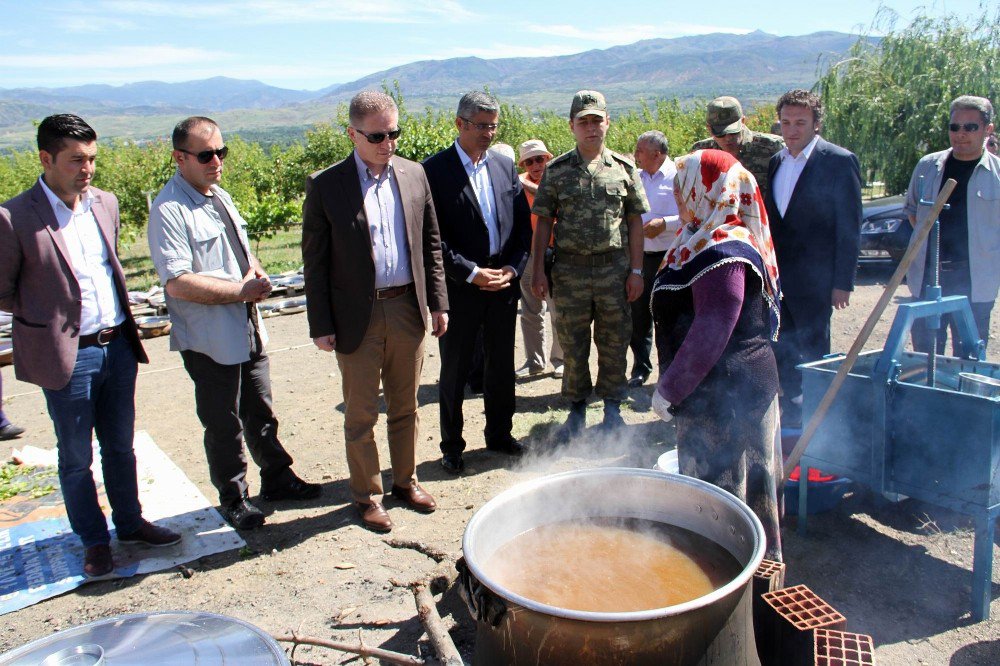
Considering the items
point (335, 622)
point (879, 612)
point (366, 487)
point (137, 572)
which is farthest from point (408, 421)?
point (879, 612)

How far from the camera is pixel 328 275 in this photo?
383 cm

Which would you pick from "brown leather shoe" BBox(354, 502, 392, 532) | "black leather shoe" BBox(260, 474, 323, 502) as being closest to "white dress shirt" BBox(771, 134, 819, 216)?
"brown leather shoe" BBox(354, 502, 392, 532)

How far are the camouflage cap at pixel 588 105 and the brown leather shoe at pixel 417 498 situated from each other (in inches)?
103

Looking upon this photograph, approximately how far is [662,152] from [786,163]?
1.43m

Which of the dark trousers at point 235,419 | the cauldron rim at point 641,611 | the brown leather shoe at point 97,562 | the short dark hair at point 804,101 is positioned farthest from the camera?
the short dark hair at point 804,101

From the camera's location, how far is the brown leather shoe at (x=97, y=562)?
11.6 ft

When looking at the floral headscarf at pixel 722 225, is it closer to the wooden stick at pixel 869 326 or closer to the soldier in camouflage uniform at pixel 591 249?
the wooden stick at pixel 869 326

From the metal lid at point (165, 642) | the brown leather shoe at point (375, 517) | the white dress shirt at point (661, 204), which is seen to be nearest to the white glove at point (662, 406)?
the metal lid at point (165, 642)

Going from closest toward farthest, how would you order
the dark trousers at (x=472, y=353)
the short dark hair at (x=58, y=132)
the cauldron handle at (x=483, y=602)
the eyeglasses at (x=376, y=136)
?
the cauldron handle at (x=483, y=602) < the short dark hair at (x=58, y=132) < the eyeglasses at (x=376, y=136) < the dark trousers at (x=472, y=353)

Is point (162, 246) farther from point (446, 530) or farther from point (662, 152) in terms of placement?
point (662, 152)

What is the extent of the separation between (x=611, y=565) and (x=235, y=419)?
245 cm

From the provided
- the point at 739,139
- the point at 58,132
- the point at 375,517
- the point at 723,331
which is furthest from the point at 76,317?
the point at 739,139

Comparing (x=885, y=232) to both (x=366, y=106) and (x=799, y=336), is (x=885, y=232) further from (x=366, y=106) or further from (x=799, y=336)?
(x=366, y=106)

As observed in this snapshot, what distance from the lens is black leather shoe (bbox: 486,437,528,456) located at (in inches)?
195
